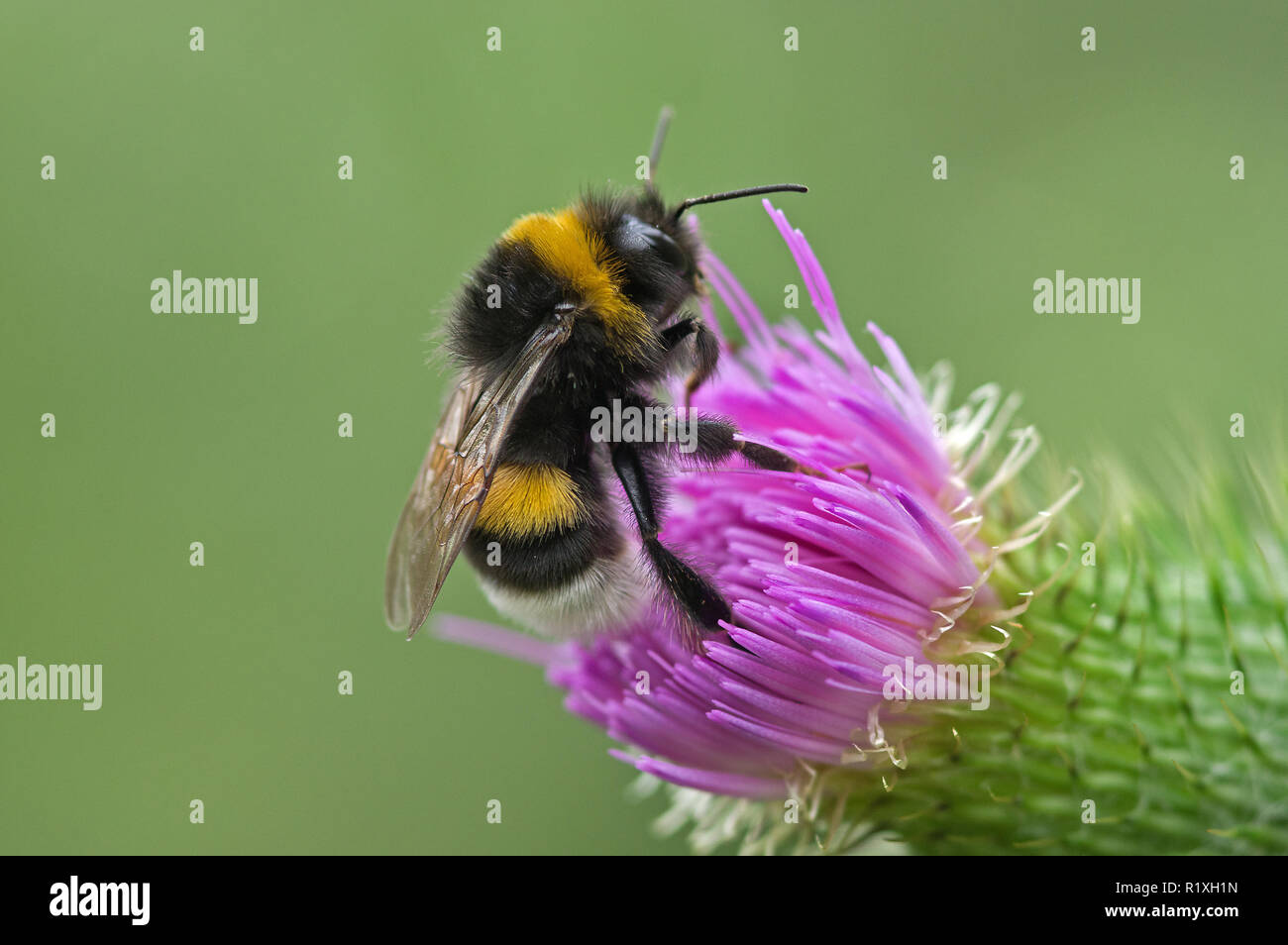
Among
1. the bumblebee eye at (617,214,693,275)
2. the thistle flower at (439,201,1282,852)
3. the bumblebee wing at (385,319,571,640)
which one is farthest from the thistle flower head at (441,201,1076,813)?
the bumblebee wing at (385,319,571,640)

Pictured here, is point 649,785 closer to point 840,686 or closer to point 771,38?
point 840,686

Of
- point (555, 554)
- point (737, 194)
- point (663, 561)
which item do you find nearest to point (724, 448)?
point (663, 561)

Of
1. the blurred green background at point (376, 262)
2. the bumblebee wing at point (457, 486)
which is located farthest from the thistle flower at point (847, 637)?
the blurred green background at point (376, 262)

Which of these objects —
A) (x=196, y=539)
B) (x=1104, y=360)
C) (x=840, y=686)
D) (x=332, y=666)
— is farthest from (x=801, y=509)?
(x=196, y=539)

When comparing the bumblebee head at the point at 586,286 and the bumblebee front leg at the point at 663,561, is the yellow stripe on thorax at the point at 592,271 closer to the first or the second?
the bumblebee head at the point at 586,286

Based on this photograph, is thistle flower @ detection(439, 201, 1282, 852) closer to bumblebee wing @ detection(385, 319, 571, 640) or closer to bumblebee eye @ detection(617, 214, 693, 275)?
bumblebee eye @ detection(617, 214, 693, 275)

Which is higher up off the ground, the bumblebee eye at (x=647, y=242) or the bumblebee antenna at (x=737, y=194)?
the bumblebee antenna at (x=737, y=194)

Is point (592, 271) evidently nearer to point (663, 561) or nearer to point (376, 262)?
point (663, 561)
